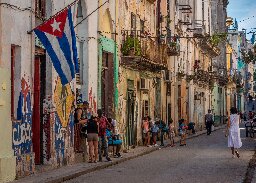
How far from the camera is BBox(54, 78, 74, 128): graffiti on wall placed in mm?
18625

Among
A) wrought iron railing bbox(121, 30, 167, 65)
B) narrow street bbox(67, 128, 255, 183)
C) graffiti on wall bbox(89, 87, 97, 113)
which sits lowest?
narrow street bbox(67, 128, 255, 183)

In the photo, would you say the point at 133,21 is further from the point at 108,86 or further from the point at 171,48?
the point at 171,48

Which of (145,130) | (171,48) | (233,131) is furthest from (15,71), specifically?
(171,48)

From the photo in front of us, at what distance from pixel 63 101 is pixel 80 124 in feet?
6.27

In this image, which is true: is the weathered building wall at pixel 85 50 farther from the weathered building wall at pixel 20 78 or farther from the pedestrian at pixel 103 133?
the weathered building wall at pixel 20 78

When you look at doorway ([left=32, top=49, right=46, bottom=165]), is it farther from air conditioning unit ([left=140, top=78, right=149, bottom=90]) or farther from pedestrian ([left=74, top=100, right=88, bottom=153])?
air conditioning unit ([left=140, top=78, right=149, bottom=90])

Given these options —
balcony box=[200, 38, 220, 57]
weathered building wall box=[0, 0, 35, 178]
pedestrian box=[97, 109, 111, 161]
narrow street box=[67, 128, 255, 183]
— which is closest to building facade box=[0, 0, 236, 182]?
weathered building wall box=[0, 0, 35, 178]

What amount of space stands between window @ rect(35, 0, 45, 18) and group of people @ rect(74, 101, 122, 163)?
378 centimetres

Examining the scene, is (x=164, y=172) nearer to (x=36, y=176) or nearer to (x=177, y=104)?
(x=36, y=176)

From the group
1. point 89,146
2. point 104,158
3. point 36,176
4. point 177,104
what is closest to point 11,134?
point 36,176

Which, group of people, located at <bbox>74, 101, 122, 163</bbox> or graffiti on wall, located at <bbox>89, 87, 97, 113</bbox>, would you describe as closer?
group of people, located at <bbox>74, 101, 122, 163</bbox>

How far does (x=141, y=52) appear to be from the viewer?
28.7m

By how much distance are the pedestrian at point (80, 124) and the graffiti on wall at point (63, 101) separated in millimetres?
528

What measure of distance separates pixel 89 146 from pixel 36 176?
486 cm
